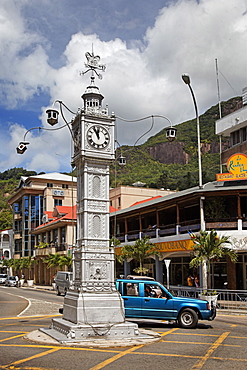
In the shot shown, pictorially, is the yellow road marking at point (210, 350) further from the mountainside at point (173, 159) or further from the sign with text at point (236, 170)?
the mountainside at point (173, 159)

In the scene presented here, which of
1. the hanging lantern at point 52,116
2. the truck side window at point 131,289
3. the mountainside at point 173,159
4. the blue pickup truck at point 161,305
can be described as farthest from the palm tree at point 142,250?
the mountainside at point 173,159

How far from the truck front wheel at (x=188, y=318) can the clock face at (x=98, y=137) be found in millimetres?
6813

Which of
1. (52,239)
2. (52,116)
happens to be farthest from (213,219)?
(52,239)

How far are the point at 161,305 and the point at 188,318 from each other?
1083mm

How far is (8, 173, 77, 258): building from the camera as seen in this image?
78.5 metres

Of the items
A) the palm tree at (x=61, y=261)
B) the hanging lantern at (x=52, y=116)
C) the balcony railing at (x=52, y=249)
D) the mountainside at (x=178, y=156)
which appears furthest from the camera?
the mountainside at (x=178, y=156)

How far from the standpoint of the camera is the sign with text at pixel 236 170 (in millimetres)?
32062

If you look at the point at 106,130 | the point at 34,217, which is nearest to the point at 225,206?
the point at 106,130

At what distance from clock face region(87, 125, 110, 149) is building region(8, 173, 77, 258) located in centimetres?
6150

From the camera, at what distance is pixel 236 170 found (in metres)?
32.6

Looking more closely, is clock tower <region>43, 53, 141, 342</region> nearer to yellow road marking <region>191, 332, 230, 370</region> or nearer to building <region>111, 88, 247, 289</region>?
yellow road marking <region>191, 332, 230, 370</region>

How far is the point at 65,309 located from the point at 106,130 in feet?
19.8

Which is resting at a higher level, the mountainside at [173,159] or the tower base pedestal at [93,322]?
the mountainside at [173,159]

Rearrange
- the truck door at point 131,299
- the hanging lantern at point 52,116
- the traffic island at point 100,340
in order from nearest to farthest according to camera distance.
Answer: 1. the traffic island at point 100,340
2. the hanging lantern at point 52,116
3. the truck door at point 131,299
